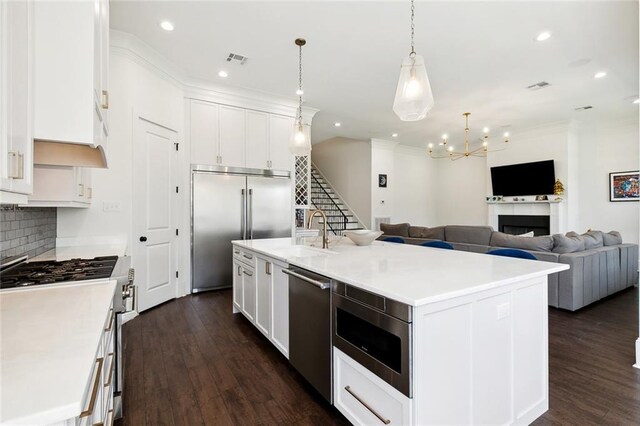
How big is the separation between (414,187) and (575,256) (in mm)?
6061

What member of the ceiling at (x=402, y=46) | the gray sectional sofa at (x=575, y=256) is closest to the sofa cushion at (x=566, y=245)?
the gray sectional sofa at (x=575, y=256)

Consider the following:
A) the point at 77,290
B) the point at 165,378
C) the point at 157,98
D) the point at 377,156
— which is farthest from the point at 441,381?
the point at 377,156

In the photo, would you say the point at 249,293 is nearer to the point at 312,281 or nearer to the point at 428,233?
the point at 312,281

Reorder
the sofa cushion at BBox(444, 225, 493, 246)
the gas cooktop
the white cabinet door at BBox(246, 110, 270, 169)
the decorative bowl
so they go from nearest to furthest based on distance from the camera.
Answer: the gas cooktop
the decorative bowl
the sofa cushion at BBox(444, 225, 493, 246)
the white cabinet door at BBox(246, 110, 270, 169)

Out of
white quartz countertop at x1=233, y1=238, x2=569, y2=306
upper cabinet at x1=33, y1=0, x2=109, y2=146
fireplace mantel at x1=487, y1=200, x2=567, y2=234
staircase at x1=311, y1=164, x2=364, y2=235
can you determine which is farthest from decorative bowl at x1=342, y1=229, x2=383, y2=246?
fireplace mantel at x1=487, y1=200, x2=567, y2=234

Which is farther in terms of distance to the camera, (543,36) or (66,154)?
(543,36)

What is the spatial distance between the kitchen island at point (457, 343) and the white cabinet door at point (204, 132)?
10.3 feet

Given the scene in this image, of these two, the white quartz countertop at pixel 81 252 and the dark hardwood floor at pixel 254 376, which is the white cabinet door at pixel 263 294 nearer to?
the dark hardwood floor at pixel 254 376

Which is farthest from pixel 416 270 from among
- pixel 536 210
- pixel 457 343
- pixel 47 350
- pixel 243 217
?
pixel 536 210

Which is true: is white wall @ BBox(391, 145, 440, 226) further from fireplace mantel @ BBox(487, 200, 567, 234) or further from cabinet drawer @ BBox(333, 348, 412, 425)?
cabinet drawer @ BBox(333, 348, 412, 425)

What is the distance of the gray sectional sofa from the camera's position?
12.0ft

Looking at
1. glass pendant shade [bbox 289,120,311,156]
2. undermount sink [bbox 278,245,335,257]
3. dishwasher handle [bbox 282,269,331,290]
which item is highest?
glass pendant shade [bbox 289,120,311,156]

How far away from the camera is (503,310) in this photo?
1.60m

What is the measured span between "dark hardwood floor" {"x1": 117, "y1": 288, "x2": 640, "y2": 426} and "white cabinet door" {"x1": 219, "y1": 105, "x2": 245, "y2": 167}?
2.41m
